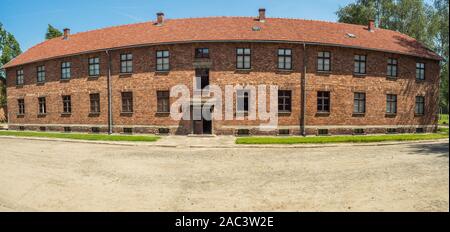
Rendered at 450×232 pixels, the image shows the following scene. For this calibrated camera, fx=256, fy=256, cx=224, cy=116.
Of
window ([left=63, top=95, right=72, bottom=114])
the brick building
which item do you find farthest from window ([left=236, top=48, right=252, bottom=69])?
window ([left=63, top=95, right=72, bottom=114])

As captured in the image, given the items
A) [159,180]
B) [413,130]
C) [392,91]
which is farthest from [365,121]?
[159,180]

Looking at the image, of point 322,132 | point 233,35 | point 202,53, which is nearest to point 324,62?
point 322,132

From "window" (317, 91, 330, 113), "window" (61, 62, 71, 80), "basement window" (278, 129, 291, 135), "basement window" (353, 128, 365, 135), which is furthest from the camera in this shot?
"window" (61, 62, 71, 80)

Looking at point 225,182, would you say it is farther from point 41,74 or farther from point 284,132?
point 41,74

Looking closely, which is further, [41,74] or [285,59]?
[41,74]

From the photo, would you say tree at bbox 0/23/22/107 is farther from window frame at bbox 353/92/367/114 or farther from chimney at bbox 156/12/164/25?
window frame at bbox 353/92/367/114

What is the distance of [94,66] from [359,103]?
25.4 meters

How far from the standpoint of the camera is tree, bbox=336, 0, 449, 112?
35.5 meters

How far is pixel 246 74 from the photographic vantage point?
854 inches

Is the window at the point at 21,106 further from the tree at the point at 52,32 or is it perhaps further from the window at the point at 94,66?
the tree at the point at 52,32

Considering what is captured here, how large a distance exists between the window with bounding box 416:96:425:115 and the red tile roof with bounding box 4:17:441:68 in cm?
417

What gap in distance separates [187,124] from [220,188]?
591 inches

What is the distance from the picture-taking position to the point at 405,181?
791 cm

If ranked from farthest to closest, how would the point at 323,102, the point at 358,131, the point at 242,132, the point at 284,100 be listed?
the point at 358,131
the point at 323,102
the point at 284,100
the point at 242,132
